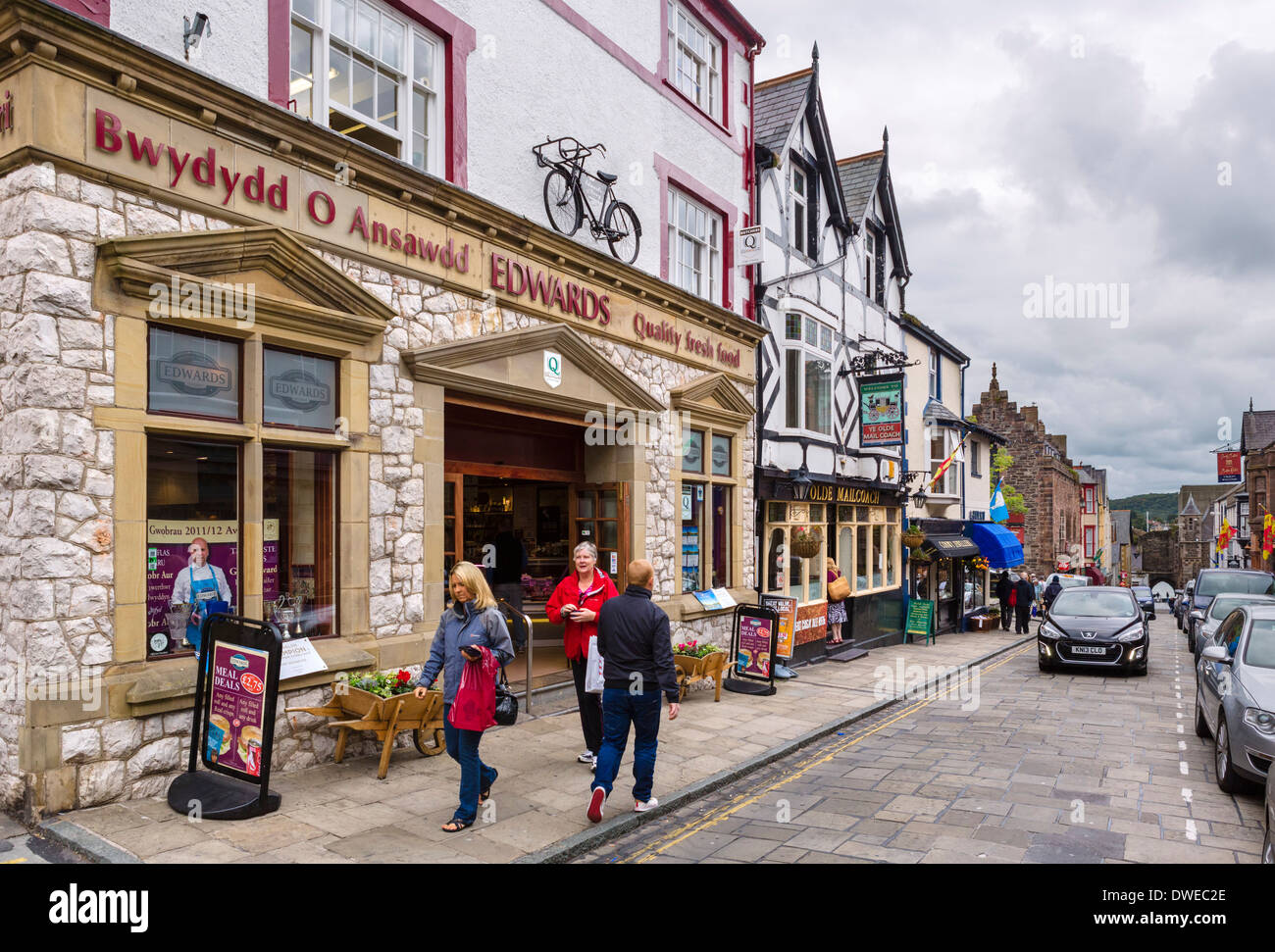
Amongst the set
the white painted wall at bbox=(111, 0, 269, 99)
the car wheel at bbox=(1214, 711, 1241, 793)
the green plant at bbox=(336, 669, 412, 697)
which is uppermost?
the white painted wall at bbox=(111, 0, 269, 99)

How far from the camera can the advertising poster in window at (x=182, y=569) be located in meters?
6.49

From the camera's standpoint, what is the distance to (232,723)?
6047 mm

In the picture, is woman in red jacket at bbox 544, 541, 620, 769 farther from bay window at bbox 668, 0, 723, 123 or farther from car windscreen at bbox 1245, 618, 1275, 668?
bay window at bbox 668, 0, 723, 123

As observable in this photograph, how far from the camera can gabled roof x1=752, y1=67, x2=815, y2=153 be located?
54.0ft

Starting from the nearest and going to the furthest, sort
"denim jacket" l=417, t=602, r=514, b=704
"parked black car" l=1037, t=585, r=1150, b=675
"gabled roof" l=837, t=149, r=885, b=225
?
"denim jacket" l=417, t=602, r=514, b=704 → "parked black car" l=1037, t=585, r=1150, b=675 → "gabled roof" l=837, t=149, r=885, b=225

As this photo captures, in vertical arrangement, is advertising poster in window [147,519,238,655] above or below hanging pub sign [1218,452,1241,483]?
below

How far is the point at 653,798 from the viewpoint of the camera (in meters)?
6.87

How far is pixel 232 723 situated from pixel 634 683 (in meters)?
2.80

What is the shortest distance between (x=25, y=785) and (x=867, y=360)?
55.1 feet

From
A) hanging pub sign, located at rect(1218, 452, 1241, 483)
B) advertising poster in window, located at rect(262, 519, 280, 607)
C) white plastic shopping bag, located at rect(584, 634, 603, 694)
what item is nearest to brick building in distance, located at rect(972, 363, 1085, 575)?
hanging pub sign, located at rect(1218, 452, 1241, 483)

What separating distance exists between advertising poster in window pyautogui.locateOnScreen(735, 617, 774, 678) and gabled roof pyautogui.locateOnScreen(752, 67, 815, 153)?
29.2 ft

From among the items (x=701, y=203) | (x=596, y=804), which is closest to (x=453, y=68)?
(x=701, y=203)

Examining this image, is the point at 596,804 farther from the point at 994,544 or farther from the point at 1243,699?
the point at 994,544

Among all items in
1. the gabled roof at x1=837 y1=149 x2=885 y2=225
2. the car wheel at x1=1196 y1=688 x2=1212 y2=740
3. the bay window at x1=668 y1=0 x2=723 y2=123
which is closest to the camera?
the car wheel at x1=1196 y1=688 x2=1212 y2=740
